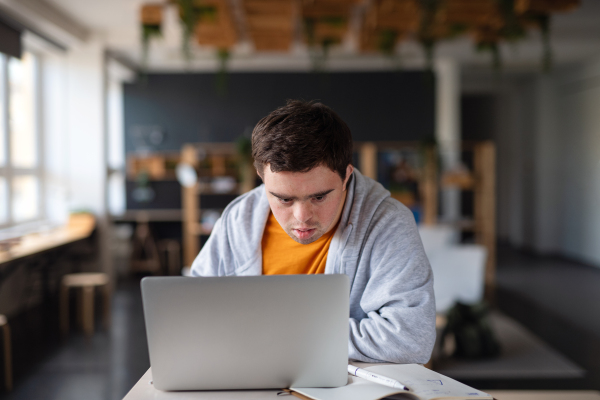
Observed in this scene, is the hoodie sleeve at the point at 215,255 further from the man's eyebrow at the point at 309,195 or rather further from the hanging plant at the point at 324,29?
the hanging plant at the point at 324,29

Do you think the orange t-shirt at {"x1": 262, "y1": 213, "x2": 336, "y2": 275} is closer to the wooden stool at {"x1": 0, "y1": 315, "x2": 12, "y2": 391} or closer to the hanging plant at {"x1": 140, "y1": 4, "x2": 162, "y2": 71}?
the wooden stool at {"x1": 0, "y1": 315, "x2": 12, "y2": 391}

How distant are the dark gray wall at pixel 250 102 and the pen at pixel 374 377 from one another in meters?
7.63

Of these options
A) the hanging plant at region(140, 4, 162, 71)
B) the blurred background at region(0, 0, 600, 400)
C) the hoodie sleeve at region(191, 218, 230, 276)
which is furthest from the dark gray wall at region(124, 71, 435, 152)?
the hoodie sleeve at region(191, 218, 230, 276)

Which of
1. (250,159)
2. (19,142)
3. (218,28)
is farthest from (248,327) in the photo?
(250,159)

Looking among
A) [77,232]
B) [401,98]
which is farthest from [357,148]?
[77,232]

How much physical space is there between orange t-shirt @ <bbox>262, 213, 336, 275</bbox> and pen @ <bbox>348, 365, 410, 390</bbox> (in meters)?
0.40

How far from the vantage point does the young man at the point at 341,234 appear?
1.37 meters

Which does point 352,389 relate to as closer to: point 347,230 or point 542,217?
point 347,230

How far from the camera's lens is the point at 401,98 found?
343 inches

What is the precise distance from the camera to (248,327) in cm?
A: 115

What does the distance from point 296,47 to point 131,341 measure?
5117 mm

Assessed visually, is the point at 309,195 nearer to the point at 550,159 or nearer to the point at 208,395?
the point at 208,395

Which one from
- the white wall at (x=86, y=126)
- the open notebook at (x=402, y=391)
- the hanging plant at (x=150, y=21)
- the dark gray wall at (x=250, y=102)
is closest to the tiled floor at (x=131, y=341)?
the white wall at (x=86, y=126)

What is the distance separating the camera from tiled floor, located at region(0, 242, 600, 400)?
A: 11.8 feet
